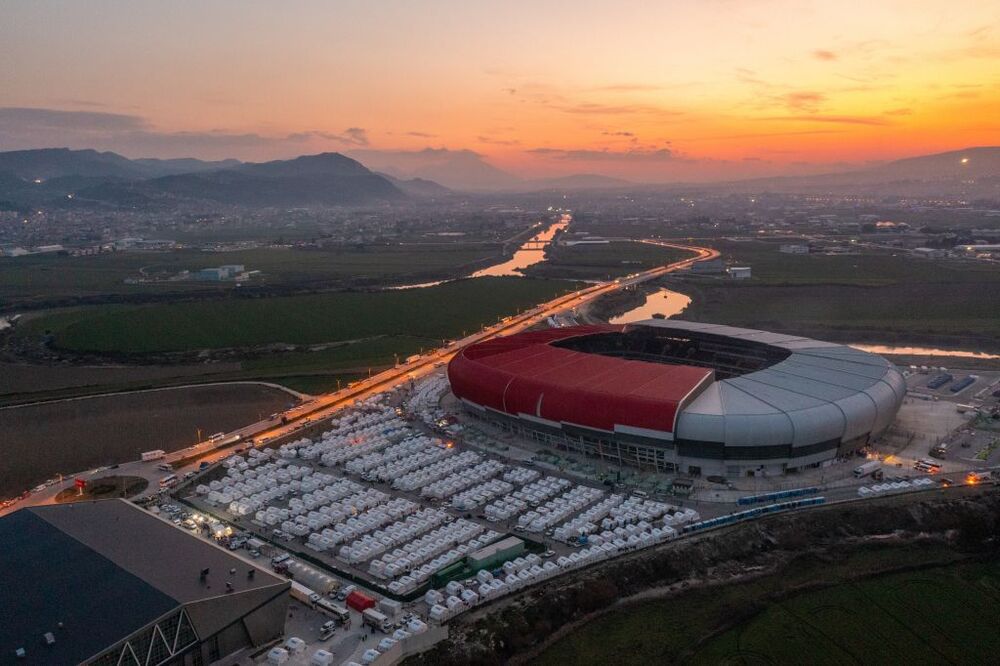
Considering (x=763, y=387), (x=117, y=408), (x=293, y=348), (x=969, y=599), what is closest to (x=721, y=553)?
(x=969, y=599)

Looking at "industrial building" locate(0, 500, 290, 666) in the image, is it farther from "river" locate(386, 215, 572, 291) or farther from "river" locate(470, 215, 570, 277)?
"river" locate(470, 215, 570, 277)

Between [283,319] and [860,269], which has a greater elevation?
[860,269]

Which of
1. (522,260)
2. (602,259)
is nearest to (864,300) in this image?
(602,259)

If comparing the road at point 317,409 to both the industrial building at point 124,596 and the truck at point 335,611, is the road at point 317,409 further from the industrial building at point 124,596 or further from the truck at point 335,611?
the truck at point 335,611

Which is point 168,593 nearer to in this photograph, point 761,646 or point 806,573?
point 761,646

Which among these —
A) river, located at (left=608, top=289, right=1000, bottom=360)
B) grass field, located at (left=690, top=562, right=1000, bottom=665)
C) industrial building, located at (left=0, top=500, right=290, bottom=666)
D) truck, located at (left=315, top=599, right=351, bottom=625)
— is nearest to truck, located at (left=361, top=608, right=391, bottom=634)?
truck, located at (left=315, top=599, right=351, bottom=625)

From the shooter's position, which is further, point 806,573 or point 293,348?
point 293,348

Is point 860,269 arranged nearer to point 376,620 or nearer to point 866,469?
point 866,469
